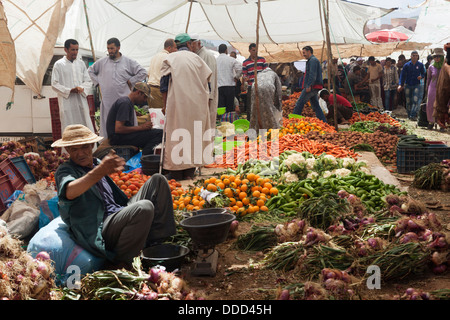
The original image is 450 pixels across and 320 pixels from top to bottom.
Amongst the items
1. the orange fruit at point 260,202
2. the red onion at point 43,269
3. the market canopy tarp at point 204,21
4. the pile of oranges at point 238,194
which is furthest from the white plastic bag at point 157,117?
the red onion at point 43,269

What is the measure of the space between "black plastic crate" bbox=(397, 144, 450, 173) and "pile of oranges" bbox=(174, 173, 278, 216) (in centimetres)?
314

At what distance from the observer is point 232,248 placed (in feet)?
13.7

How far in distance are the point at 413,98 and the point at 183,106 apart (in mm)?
11231

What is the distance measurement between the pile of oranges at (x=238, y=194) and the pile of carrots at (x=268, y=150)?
174 cm

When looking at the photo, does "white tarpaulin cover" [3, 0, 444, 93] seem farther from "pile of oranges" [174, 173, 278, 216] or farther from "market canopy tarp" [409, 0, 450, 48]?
"pile of oranges" [174, 173, 278, 216]

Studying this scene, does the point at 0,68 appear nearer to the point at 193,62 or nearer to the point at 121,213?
the point at 121,213

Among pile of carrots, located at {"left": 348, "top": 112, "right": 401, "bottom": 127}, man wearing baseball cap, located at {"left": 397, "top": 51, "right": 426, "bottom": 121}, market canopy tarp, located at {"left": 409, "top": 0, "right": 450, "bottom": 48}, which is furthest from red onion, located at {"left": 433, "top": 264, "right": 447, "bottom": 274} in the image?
market canopy tarp, located at {"left": 409, "top": 0, "right": 450, "bottom": 48}

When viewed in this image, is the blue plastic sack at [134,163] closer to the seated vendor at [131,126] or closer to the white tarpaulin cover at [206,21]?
the seated vendor at [131,126]

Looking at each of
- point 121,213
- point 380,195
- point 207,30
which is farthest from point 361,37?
point 121,213

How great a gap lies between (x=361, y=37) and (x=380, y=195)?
36.6ft

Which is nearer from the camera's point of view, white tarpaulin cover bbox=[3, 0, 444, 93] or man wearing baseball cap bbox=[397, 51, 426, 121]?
white tarpaulin cover bbox=[3, 0, 444, 93]

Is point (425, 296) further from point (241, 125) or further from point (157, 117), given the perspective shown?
point (241, 125)

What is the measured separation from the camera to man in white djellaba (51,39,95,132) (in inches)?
313

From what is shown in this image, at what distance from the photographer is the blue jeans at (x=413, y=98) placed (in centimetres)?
1501
